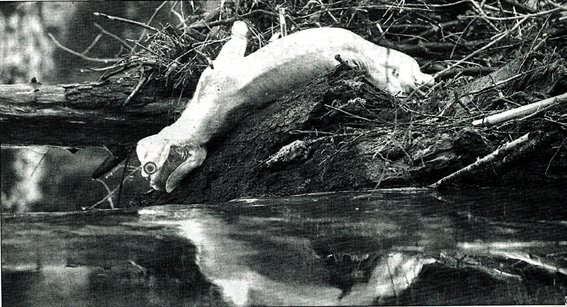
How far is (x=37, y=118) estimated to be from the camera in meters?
1.64

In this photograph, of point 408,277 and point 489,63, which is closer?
point 408,277

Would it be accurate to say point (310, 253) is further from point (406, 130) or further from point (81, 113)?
point (81, 113)

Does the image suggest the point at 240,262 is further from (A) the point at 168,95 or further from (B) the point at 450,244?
(A) the point at 168,95

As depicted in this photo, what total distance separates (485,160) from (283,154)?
0.34m

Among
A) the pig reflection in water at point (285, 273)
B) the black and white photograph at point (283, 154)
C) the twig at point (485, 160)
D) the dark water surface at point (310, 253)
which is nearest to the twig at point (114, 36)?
the black and white photograph at point (283, 154)

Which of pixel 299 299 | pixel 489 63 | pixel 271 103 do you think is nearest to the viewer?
pixel 299 299

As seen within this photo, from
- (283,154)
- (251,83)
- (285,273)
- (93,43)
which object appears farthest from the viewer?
(93,43)

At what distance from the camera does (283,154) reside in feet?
4.85

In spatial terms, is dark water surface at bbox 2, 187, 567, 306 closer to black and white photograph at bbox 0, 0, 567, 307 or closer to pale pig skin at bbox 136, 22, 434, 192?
black and white photograph at bbox 0, 0, 567, 307

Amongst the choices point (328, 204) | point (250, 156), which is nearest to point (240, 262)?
point (328, 204)

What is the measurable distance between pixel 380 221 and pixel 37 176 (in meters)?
0.64

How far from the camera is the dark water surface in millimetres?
1171

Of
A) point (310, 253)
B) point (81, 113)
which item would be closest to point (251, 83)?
point (81, 113)

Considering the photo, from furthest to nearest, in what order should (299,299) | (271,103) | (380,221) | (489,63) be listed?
(489,63) → (271,103) → (380,221) → (299,299)
